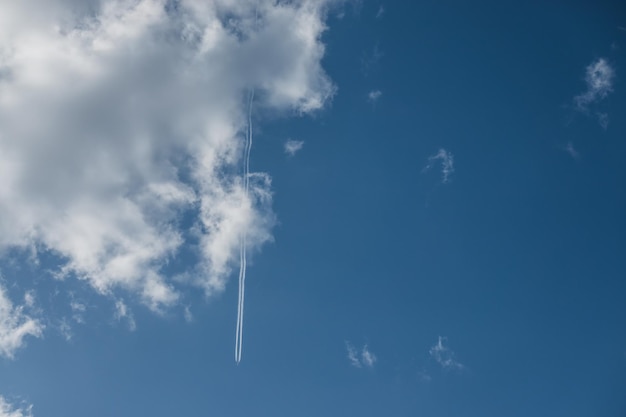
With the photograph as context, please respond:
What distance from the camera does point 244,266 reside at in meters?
67.6

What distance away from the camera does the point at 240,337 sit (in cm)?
6594

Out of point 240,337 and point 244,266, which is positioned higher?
point 244,266

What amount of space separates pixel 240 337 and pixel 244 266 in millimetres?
12312
